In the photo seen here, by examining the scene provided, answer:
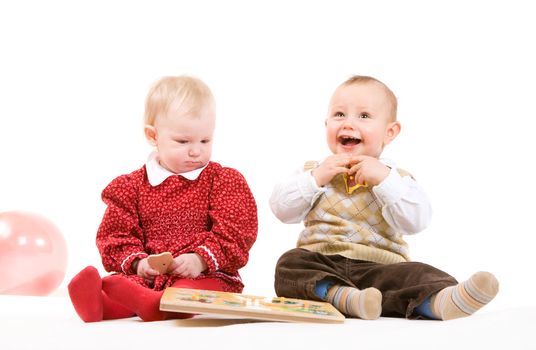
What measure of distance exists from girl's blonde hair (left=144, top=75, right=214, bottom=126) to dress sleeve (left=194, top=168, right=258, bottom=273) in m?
0.19

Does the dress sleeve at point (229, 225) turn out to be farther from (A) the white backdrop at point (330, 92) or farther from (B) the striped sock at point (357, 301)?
(A) the white backdrop at point (330, 92)

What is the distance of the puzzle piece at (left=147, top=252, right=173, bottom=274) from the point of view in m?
1.65

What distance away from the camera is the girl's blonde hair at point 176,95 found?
186 cm

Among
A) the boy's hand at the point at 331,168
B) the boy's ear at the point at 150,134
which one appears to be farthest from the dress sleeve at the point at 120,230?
the boy's hand at the point at 331,168

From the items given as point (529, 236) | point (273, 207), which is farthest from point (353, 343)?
point (529, 236)

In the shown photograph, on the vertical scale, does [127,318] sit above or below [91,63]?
below

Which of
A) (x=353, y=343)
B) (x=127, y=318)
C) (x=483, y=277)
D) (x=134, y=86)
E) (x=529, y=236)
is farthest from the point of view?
(x=134, y=86)

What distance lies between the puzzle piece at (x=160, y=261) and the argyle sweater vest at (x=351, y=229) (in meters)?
0.36

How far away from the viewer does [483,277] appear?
1.43 metres

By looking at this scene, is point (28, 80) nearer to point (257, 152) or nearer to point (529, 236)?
point (257, 152)

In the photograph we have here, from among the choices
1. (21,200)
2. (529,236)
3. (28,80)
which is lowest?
(21,200)

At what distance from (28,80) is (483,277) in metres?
2.20

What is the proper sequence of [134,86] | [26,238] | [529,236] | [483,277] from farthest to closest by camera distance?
1. [134,86]
2. [529,236]
3. [26,238]
4. [483,277]

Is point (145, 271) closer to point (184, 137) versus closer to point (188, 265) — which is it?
point (188, 265)
